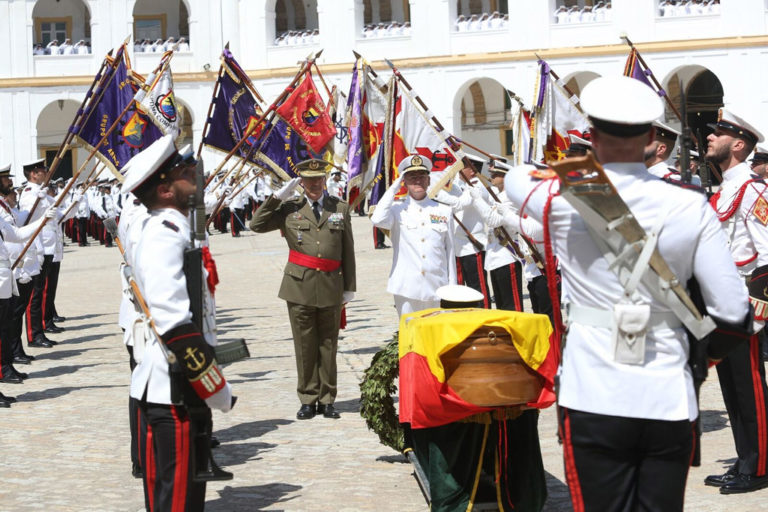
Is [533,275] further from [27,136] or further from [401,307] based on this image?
[27,136]

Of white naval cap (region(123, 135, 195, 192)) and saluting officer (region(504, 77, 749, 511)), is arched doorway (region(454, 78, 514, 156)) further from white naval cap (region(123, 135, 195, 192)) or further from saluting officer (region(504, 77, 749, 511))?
saluting officer (region(504, 77, 749, 511))

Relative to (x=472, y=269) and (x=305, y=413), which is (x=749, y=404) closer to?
(x=305, y=413)

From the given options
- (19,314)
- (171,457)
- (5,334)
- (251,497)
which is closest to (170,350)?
(171,457)

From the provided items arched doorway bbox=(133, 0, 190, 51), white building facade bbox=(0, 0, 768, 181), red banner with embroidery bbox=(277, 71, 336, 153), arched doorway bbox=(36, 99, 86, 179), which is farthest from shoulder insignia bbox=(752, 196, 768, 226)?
arched doorway bbox=(133, 0, 190, 51)

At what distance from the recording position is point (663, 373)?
3660 mm

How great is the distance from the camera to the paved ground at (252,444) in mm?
6402

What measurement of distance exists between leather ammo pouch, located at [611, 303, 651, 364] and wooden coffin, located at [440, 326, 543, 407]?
1.76 m

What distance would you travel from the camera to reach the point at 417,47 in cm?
4181

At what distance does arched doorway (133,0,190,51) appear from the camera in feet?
157

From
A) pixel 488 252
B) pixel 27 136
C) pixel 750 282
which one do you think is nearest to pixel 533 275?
pixel 488 252

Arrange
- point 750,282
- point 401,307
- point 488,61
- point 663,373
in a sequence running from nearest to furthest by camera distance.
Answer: point 663,373, point 750,282, point 401,307, point 488,61

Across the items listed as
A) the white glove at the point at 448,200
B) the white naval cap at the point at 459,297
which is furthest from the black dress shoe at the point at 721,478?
Answer: the white glove at the point at 448,200

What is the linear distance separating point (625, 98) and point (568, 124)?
7.47 meters

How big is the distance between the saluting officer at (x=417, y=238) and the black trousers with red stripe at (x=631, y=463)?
18.1 ft
